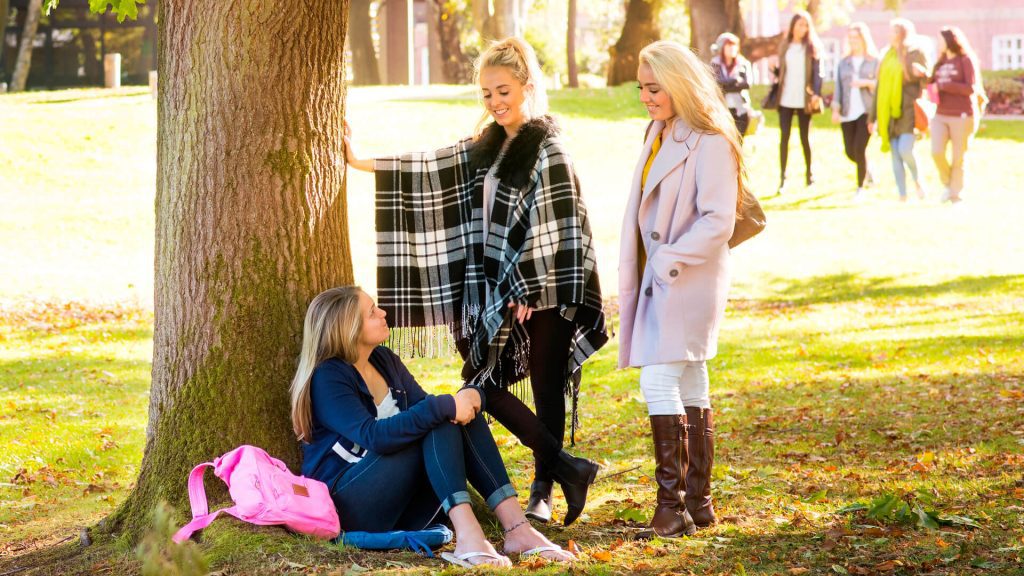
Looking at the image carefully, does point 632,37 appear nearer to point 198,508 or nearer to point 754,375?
point 754,375

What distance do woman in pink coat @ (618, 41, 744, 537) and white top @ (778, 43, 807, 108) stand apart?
11128 mm

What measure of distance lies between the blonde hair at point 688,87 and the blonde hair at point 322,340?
4.75 ft

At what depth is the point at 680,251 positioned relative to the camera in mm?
4555

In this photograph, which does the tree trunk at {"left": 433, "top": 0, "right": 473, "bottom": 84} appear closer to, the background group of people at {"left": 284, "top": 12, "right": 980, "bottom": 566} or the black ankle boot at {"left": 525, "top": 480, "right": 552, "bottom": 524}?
the background group of people at {"left": 284, "top": 12, "right": 980, "bottom": 566}

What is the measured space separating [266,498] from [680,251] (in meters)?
1.78

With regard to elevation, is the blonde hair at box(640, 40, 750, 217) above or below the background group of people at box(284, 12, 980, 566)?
above

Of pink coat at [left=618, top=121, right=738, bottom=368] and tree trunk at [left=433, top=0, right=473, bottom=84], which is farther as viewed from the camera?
tree trunk at [left=433, top=0, right=473, bottom=84]

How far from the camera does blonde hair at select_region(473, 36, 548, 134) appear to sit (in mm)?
4797

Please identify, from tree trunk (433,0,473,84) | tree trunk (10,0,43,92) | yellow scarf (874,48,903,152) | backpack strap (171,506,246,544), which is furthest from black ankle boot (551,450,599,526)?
tree trunk (433,0,473,84)

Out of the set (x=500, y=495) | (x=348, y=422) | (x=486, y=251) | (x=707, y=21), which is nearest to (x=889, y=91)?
(x=707, y=21)

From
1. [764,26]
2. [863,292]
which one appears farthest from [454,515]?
[764,26]

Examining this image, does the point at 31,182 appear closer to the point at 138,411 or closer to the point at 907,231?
the point at 138,411

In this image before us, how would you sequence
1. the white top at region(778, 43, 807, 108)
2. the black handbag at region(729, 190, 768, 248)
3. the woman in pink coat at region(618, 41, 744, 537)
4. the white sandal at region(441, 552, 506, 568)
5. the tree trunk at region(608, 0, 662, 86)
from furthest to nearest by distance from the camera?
the tree trunk at region(608, 0, 662, 86)
the white top at region(778, 43, 807, 108)
the black handbag at region(729, 190, 768, 248)
the woman in pink coat at region(618, 41, 744, 537)
the white sandal at region(441, 552, 506, 568)

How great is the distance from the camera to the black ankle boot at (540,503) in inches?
195
